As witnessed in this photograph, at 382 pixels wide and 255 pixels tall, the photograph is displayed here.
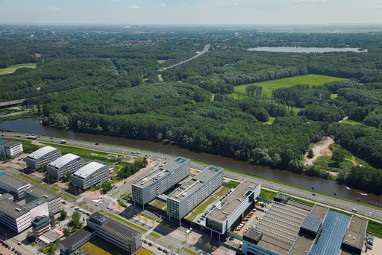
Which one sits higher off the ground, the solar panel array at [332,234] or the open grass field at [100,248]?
A: the solar panel array at [332,234]

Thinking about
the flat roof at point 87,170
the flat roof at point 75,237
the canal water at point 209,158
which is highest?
the flat roof at point 87,170

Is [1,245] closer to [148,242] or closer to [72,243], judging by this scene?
[72,243]

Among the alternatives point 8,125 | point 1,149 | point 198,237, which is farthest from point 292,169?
point 8,125

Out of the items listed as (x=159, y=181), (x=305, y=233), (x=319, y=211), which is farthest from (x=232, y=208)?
(x=159, y=181)

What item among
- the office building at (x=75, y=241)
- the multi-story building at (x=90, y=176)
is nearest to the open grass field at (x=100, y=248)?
the office building at (x=75, y=241)

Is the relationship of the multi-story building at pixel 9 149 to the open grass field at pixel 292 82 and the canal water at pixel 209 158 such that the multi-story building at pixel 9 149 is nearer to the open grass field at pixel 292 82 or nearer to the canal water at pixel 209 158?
the canal water at pixel 209 158

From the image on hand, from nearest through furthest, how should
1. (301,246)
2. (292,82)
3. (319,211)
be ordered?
(301,246), (319,211), (292,82)

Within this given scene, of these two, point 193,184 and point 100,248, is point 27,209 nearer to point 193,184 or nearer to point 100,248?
point 100,248
